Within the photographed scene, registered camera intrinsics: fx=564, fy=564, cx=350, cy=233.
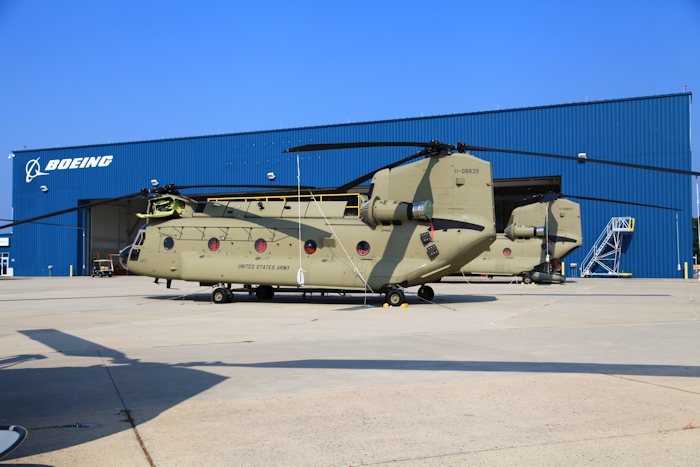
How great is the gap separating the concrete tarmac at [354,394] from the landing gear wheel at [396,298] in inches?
187

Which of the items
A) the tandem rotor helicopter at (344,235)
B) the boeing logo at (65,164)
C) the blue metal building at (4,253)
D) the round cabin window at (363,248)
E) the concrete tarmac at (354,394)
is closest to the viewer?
the concrete tarmac at (354,394)

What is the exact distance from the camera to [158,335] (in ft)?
32.2

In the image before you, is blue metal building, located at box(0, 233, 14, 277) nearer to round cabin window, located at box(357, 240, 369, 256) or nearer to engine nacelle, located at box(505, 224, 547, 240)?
engine nacelle, located at box(505, 224, 547, 240)

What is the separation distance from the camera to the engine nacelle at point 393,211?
622 inches

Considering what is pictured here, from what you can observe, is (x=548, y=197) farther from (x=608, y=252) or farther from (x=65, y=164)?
(x=65, y=164)

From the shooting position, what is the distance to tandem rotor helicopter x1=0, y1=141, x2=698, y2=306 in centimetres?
1593

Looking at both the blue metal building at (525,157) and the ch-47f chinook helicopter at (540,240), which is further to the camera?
the blue metal building at (525,157)

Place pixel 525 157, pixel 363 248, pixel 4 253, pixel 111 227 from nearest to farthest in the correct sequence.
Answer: pixel 363 248
pixel 525 157
pixel 111 227
pixel 4 253

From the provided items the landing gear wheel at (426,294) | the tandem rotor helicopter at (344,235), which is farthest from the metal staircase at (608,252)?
the tandem rotor helicopter at (344,235)

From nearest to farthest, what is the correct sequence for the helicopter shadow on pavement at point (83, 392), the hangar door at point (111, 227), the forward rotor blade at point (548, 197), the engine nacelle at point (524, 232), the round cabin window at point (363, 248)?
the helicopter shadow on pavement at point (83, 392), the round cabin window at point (363, 248), the forward rotor blade at point (548, 197), the engine nacelle at point (524, 232), the hangar door at point (111, 227)

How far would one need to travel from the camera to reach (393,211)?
16.2 m

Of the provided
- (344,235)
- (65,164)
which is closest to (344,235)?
(344,235)

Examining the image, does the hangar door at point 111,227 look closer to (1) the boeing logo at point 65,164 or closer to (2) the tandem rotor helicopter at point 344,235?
(1) the boeing logo at point 65,164

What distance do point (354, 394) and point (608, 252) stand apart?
36.4 metres
